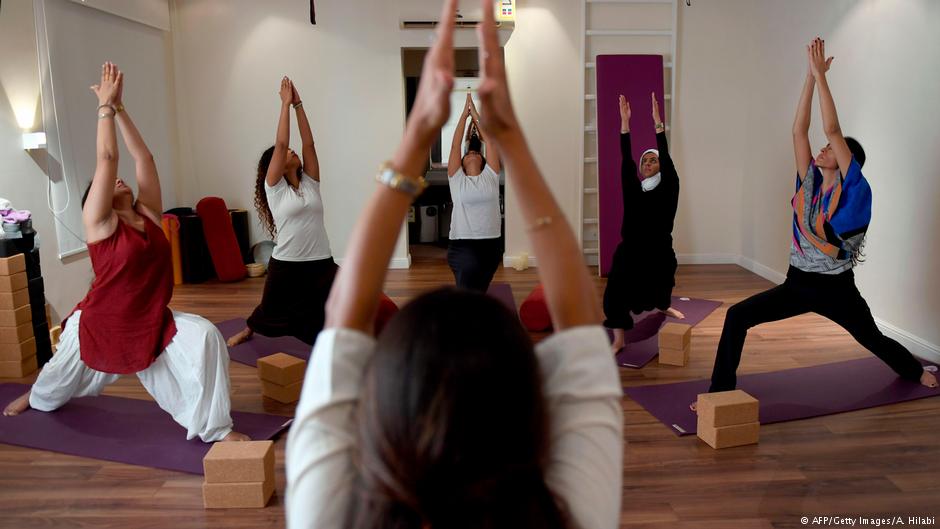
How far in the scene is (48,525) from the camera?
266 centimetres

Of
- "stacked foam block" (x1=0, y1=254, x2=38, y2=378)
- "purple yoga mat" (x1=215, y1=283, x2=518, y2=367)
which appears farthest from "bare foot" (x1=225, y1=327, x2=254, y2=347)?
"stacked foam block" (x1=0, y1=254, x2=38, y2=378)

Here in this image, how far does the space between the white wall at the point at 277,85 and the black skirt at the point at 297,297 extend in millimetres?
3108

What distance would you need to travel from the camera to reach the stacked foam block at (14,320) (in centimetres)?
425

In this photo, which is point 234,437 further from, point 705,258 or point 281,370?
point 705,258

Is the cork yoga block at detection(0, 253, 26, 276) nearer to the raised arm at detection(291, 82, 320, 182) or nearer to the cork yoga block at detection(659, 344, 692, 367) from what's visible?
the raised arm at detection(291, 82, 320, 182)

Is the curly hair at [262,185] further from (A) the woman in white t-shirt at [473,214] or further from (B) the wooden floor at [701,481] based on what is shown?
(B) the wooden floor at [701,481]

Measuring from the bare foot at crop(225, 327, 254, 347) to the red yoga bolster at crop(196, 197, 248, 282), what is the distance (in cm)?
220

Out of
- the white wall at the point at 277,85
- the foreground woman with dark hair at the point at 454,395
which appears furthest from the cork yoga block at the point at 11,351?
the foreground woman with dark hair at the point at 454,395

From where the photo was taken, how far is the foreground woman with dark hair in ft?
2.44

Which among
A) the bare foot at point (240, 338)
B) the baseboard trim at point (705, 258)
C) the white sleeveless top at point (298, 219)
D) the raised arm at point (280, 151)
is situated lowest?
the bare foot at point (240, 338)

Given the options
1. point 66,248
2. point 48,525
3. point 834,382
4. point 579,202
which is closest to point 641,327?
point 834,382

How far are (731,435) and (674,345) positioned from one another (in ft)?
3.85

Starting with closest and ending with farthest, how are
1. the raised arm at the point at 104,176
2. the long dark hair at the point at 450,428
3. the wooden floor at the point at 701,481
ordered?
1. the long dark hair at the point at 450,428
2. the wooden floor at the point at 701,481
3. the raised arm at the point at 104,176

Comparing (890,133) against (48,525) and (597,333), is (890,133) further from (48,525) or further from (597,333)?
(48,525)
